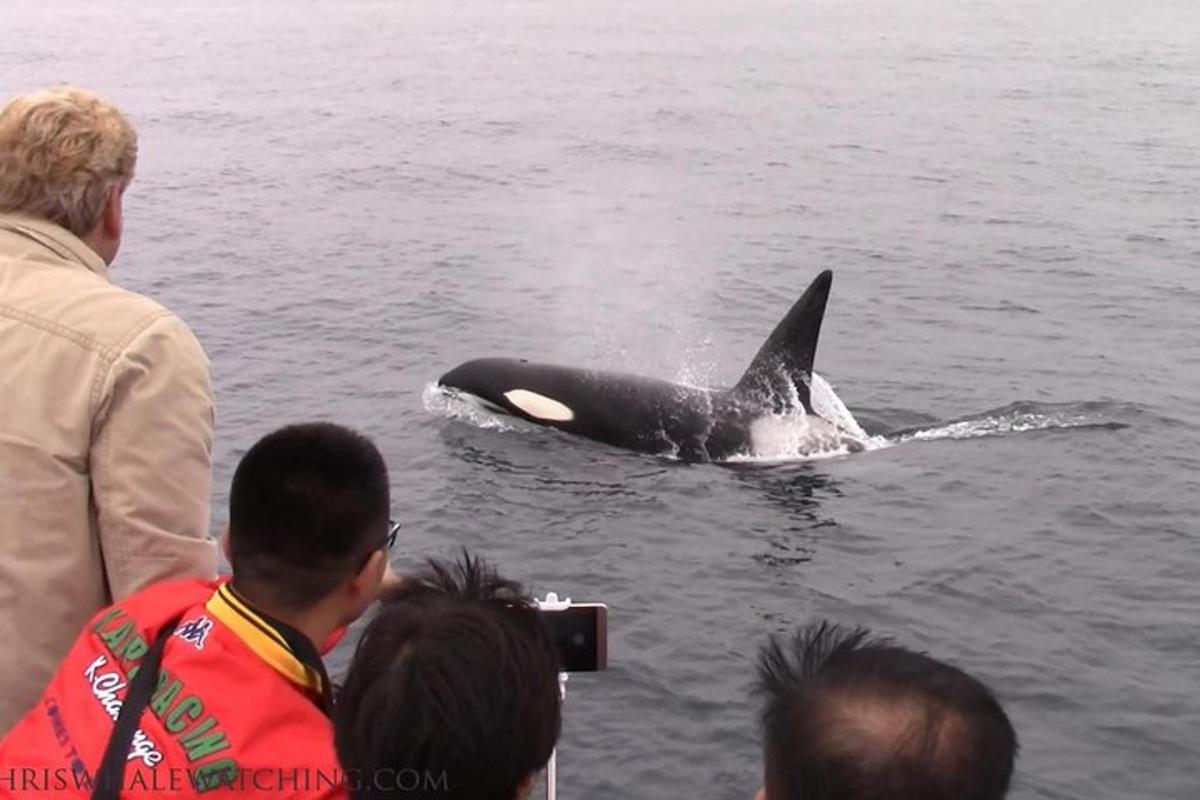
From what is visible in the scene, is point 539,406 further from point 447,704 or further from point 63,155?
point 447,704

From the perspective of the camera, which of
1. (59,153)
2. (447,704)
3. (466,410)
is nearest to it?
(447,704)

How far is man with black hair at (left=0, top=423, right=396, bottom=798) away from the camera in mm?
3488

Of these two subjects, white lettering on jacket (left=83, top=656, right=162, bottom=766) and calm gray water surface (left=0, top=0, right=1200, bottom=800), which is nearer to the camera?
white lettering on jacket (left=83, top=656, right=162, bottom=766)

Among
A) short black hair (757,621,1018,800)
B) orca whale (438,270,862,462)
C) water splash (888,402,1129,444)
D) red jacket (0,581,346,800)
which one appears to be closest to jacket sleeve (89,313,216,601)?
red jacket (0,581,346,800)

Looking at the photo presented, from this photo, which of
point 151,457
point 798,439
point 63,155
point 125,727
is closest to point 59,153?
point 63,155

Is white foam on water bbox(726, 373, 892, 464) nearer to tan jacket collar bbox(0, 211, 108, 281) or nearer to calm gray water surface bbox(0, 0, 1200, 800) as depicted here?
calm gray water surface bbox(0, 0, 1200, 800)

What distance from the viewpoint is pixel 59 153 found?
Result: 14.6 ft

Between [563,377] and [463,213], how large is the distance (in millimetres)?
14639

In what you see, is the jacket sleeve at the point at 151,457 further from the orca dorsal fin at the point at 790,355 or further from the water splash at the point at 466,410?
the water splash at the point at 466,410

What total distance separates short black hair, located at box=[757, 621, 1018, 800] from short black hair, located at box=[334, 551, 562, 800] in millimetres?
573

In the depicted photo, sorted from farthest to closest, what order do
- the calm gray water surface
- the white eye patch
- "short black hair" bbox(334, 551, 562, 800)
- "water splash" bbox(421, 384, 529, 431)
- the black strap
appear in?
"water splash" bbox(421, 384, 529, 431) < the white eye patch < the calm gray water surface < the black strap < "short black hair" bbox(334, 551, 562, 800)

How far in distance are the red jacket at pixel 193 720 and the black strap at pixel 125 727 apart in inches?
0.7

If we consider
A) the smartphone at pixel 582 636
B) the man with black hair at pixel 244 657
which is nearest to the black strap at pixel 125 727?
the man with black hair at pixel 244 657

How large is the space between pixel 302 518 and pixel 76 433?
2.61 feet
